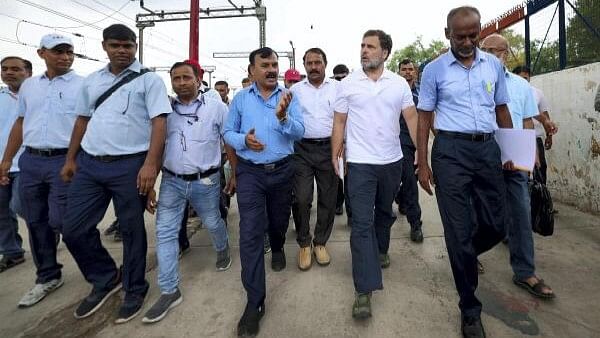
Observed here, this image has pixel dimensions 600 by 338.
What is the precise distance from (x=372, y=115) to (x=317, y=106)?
3.34ft

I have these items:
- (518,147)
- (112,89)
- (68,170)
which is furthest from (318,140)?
(68,170)

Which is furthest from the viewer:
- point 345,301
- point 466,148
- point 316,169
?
point 316,169

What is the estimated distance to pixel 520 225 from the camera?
291cm

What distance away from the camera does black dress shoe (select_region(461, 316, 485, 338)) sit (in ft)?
7.23

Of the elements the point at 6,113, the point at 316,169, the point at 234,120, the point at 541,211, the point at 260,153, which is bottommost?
the point at 541,211

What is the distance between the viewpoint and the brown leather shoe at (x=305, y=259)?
3.36 meters

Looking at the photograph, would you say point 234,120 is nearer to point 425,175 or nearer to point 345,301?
point 425,175

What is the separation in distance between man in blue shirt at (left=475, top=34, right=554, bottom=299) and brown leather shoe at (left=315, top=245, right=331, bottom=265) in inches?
60.9

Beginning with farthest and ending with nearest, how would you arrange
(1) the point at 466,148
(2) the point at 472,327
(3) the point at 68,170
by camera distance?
(3) the point at 68,170, (1) the point at 466,148, (2) the point at 472,327

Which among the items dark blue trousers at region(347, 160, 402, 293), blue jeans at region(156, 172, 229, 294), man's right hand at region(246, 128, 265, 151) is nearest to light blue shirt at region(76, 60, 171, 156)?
blue jeans at region(156, 172, 229, 294)

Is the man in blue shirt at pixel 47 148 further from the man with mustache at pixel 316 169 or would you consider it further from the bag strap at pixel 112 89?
the man with mustache at pixel 316 169

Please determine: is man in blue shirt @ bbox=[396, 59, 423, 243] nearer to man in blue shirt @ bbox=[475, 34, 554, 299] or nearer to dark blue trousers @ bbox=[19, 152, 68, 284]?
man in blue shirt @ bbox=[475, 34, 554, 299]

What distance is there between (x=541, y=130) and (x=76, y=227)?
4904mm

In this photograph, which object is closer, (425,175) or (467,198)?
(467,198)
